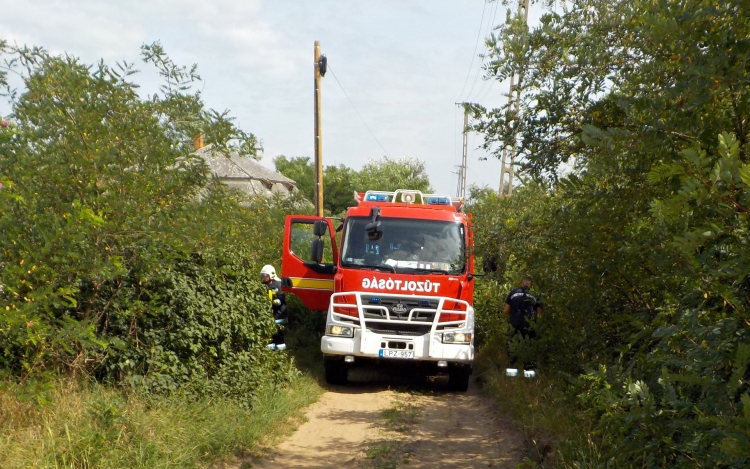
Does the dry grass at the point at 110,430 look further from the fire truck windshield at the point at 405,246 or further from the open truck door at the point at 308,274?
the open truck door at the point at 308,274

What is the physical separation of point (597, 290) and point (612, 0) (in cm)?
248

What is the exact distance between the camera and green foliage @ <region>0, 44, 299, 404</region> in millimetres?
5984

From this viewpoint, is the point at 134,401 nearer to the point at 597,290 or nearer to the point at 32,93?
the point at 32,93

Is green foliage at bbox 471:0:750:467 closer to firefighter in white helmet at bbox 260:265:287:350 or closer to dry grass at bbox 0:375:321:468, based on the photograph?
dry grass at bbox 0:375:321:468

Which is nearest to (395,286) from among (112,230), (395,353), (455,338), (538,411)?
(395,353)

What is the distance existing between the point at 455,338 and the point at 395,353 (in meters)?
0.90

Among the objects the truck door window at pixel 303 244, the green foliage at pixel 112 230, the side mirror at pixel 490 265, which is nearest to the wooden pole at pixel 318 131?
the truck door window at pixel 303 244

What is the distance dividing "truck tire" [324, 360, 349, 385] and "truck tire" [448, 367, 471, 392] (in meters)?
1.59

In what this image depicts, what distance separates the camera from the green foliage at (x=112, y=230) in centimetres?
598

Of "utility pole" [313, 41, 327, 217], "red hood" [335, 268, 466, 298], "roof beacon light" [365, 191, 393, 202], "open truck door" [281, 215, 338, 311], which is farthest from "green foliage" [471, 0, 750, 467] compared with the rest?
"utility pole" [313, 41, 327, 217]

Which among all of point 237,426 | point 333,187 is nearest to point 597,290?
point 237,426

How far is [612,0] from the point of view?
640cm

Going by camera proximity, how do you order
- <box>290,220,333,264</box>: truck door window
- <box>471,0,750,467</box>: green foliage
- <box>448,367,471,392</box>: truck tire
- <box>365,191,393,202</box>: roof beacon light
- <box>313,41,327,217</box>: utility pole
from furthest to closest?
1. <box>313,41,327,217</box>: utility pole
2. <box>290,220,333,264</box>: truck door window
3. <box>365,191,393,202</box>: roof beacon light
4. <box>448,367,471,392</box>: truck tire
5. <box>471,0,750,467</box>: green foliage

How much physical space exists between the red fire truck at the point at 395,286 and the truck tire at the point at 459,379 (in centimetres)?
2
